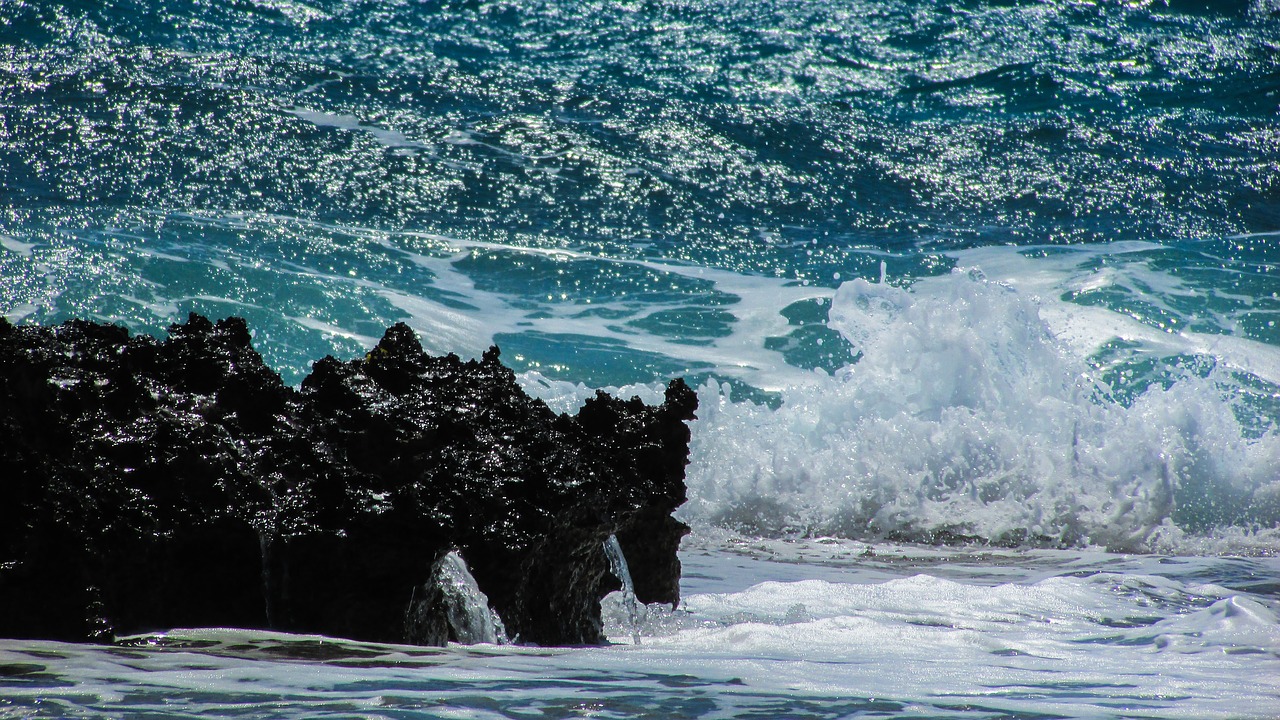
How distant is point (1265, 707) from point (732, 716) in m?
1.27

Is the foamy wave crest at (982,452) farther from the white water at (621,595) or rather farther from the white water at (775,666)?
the white water at (621,595)

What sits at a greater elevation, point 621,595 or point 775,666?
point 621,595

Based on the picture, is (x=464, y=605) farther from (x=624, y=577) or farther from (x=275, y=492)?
(x=624, y=577)

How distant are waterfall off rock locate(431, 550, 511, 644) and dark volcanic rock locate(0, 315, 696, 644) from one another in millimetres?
33

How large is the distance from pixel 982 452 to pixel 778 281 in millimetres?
5719

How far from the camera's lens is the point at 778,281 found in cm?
1421

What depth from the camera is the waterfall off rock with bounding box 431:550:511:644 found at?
9.10 feet

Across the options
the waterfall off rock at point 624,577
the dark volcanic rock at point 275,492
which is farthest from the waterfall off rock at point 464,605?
the waterfall off rock at point 624,577

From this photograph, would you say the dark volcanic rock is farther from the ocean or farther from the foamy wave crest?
the foamy wave crest

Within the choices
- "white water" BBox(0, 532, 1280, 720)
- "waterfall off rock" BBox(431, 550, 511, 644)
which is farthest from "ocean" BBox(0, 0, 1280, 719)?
"waterfall off rock" BBox(431, 550, 511, 644)

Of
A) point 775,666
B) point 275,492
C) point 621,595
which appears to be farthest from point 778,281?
point 275,492

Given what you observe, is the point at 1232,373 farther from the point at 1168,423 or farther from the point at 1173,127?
the point at 1173,127

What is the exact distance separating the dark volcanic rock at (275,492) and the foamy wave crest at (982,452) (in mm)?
5073

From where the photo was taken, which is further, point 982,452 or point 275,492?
point 982,452
